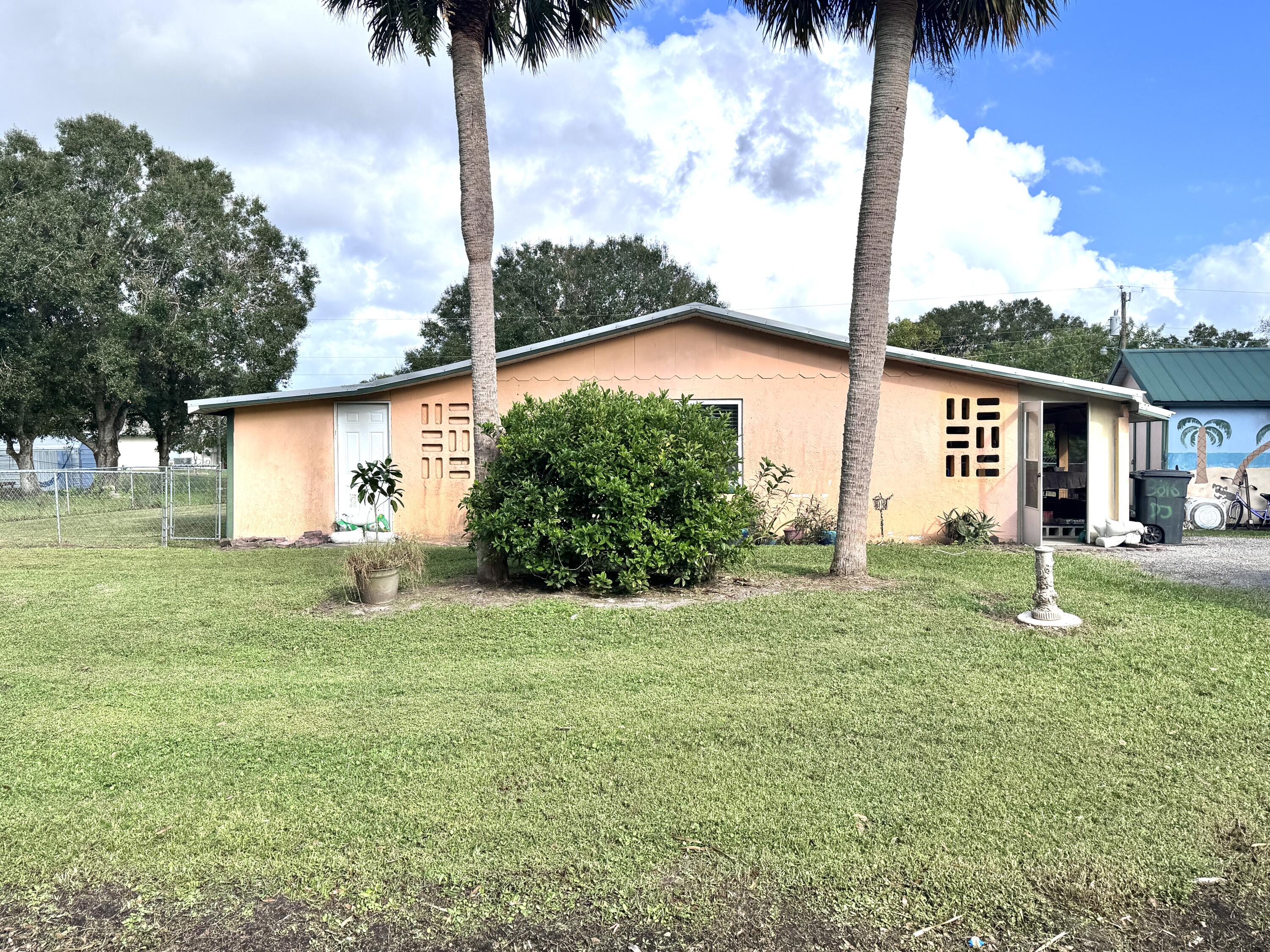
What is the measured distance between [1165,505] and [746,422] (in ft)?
22.5

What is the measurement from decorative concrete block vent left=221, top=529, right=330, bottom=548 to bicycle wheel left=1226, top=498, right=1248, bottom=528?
17.1 meters

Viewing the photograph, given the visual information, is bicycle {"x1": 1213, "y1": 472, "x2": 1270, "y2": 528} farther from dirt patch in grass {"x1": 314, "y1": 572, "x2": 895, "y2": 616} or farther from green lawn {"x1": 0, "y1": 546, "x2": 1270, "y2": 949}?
dirt patch in grass {"x1": 314, "y1": 572, "x2": 895, "y2": 616}

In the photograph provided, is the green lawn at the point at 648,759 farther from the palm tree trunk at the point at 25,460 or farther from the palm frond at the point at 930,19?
the palm tree trunk at the point at 25,460

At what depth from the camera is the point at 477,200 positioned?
890 cm

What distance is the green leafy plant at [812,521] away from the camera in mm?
11703

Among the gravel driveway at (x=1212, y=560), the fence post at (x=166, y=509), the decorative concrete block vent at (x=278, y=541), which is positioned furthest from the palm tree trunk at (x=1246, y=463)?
the fence post at (x=166, y=509)

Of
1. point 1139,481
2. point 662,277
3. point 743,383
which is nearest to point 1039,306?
point 662,277

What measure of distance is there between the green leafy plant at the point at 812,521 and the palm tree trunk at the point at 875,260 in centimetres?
323

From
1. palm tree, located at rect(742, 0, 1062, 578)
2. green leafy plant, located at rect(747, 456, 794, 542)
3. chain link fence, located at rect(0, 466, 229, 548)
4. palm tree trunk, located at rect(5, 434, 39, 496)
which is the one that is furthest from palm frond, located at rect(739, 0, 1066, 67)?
palm tree trunk, located at rect(5, 434, 39, 496)

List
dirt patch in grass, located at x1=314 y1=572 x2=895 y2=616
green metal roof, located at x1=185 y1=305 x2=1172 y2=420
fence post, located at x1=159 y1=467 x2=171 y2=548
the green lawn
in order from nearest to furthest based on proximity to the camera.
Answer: the green lawn → dirt patch in grass, located at x1=314 y1=572 x2=895 y2=616 → green metal roof, located at x1=185 y1=305 x2=1172 y2=420 → fence post, located at x1=159 y1=467 x2=171 y2=548

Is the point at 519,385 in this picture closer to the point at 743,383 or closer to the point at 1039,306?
the point at 743,383

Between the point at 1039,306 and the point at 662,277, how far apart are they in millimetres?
25596

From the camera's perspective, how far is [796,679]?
504cm

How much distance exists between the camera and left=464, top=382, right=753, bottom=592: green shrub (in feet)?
24.6
